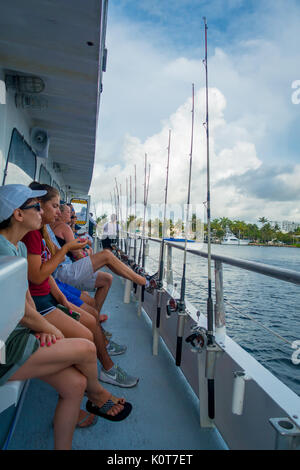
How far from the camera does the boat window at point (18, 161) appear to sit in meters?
2.54

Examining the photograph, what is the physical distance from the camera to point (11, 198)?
116 centimetres

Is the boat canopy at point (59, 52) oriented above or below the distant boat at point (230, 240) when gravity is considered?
above

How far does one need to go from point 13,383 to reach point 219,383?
91cm

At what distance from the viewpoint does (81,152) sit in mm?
5008

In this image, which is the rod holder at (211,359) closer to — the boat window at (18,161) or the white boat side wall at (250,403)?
the white boat side wall at (250,403)

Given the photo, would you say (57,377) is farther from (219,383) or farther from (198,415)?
(198,415)

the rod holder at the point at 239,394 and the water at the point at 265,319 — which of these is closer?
the rod holder at the point at 239,394

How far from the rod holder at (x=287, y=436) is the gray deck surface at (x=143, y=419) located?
586mm

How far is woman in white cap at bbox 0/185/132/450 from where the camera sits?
1.03m

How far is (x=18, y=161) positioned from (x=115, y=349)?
196 cm

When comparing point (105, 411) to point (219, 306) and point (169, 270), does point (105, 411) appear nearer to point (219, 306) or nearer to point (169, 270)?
A: point (219, 306)

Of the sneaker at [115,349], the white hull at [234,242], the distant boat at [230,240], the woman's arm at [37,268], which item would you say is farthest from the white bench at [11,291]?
the white hull at [234,242]
